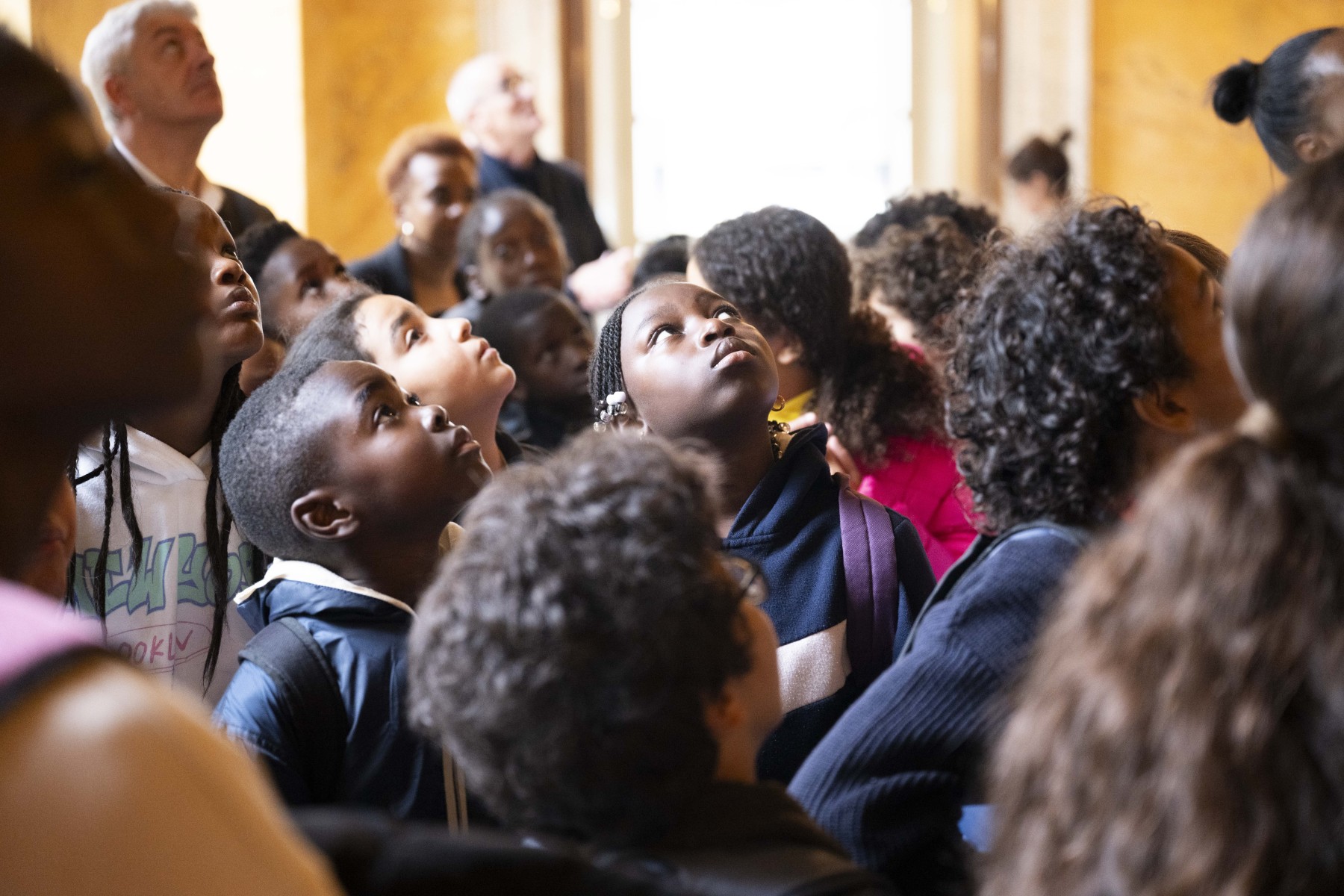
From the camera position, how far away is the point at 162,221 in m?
0.78

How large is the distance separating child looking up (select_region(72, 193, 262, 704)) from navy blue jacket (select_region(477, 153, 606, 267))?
10.1 ft

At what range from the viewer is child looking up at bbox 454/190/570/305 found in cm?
442

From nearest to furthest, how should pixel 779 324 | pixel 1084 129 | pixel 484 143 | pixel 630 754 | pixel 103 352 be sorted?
pixel 103 352
pixel 630 754
pixel 779 324
pixel 484 143
pixel 1084 129

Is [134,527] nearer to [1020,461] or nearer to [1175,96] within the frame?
[1020,461]

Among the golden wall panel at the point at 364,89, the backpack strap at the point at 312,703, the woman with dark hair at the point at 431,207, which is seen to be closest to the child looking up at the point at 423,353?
the backpack strap at the point at 312,703

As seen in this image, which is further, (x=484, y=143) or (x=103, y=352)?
(x=484, y=143)

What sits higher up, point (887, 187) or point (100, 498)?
point (887, 187)

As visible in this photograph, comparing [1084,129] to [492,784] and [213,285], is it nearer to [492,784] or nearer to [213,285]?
[213,285]

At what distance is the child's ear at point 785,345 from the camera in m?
2.84

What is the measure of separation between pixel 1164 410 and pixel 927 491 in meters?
1.21

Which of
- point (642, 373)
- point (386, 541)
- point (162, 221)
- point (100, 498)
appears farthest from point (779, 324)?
point (162, 221)

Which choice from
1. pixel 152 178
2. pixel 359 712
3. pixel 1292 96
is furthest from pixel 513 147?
pixel 359 712

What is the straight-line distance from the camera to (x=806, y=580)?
2.03 meters

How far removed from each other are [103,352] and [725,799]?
0.62 meters
